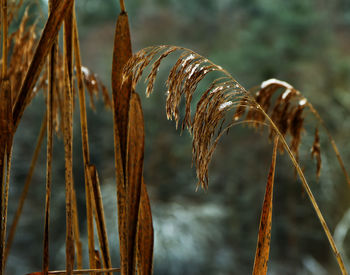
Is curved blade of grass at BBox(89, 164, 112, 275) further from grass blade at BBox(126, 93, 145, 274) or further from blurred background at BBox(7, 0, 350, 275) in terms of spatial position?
blurred background at BBox(7, 0, 350, 275)

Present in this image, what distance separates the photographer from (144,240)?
0.41 meters

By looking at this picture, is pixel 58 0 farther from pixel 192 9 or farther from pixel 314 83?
pixel 192 9

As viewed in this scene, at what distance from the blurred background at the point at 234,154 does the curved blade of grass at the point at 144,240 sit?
3.12 m

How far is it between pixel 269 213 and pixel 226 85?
116 mm

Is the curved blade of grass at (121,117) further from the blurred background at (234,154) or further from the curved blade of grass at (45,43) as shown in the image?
the blurred background at (234,154)

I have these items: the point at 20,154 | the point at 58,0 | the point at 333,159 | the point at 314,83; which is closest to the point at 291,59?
A: the point at 314,83

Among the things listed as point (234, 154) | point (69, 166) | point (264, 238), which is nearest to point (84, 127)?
point (69, 166)

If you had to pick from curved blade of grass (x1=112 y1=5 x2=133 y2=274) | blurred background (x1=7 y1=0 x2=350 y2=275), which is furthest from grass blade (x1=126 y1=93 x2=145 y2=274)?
blurred background (x1=7 y1=0 x2=350 y2=275)

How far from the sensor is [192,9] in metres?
4.77

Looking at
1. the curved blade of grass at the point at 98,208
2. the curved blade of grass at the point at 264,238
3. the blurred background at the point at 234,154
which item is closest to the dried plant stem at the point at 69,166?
the curved blade of grass at the point at 98,208

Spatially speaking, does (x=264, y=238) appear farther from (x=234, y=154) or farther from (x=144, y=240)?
(x=234, y=154)

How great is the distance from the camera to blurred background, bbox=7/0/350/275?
151 inches

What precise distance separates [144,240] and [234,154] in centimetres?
397

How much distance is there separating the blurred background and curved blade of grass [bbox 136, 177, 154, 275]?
3.12m
